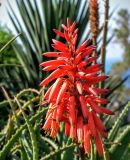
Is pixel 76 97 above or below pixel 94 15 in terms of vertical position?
below

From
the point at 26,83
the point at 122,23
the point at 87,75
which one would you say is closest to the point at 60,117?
the point at 87,75

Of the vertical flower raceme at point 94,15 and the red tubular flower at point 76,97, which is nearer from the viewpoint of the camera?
the red tubular flower at point 76,97

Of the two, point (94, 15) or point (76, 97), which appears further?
point (94, 15)

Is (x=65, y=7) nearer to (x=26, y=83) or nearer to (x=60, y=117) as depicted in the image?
(x=26, y=83)

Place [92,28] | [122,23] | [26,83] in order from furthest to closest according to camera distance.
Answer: [122,23] → [26,83] → [92,28]

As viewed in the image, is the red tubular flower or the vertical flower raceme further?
the vertical flower raceme

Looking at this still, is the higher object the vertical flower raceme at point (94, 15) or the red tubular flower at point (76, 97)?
the vertical flower raceme at point (94, 15)

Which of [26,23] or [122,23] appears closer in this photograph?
[26,23]

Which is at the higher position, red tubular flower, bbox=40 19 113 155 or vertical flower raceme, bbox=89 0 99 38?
vertical flower raceme, bbox=89 0 99 38
